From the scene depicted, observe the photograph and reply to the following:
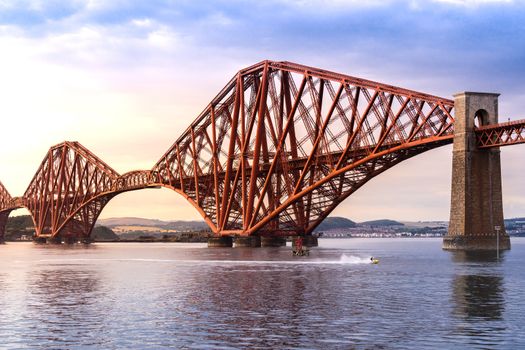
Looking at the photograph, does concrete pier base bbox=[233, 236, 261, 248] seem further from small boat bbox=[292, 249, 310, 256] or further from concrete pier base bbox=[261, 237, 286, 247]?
small boat bbox=[292, 249, 310, 256]

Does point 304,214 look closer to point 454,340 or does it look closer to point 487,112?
point 487,112

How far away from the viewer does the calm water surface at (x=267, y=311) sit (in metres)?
31.5

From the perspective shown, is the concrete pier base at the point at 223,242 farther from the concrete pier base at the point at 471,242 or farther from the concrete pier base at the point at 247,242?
the concrete pier base at the point at 471,242

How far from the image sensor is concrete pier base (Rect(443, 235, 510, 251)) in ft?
310

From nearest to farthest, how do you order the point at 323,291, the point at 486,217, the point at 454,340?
the point at 454,340, the point at 323,291, the point at 486,217

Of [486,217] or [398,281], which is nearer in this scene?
[398,281]

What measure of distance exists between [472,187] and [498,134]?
269 inches

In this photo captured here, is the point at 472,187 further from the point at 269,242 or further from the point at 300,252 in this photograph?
the point at 269,242

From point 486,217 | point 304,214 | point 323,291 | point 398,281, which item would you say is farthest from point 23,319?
point 304,214

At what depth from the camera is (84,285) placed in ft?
190

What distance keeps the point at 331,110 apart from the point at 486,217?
32.4 meters

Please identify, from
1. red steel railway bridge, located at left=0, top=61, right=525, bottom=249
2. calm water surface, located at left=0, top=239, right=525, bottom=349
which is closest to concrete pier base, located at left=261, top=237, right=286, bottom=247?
red steel railway bridge, located at left=0, top=61, right=525, bottom=249

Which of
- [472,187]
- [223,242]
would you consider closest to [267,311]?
[472,187]

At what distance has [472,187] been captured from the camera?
95.6 meters
